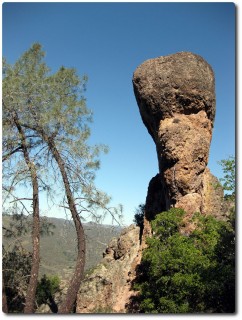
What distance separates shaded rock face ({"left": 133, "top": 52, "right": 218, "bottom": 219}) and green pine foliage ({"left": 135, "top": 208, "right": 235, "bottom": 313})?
107 inches

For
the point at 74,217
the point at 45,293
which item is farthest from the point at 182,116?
the point at 45,293

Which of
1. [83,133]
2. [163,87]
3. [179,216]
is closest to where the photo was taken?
[83,133]

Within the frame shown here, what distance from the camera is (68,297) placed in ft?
36.9

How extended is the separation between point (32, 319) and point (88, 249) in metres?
3.86

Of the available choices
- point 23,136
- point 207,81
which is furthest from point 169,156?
point 23,136

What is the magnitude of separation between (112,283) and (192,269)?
6.62 m

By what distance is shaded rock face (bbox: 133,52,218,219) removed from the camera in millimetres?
18406

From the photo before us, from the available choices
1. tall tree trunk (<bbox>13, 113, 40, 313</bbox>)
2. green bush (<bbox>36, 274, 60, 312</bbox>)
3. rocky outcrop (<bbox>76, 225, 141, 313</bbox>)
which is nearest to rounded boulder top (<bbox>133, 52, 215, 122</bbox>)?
rocky outcrop (<bbox>76, 225, 141, 313</bbox>)

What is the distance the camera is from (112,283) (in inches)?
734

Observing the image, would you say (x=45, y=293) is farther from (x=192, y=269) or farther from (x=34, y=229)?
(x=34, y=229)

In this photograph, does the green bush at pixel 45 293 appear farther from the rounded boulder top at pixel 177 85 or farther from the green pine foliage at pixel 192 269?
the rounded boulder top at pixel 177 85

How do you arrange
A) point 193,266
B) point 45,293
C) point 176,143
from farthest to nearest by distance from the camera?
point 45,293 < point 176,143 < point 193,266

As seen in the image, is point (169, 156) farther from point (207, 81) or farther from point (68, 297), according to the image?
point (68, 297)

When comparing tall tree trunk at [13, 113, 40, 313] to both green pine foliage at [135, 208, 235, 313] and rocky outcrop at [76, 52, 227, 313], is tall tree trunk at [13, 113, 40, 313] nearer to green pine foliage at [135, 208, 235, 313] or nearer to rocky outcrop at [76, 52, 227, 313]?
green pine foliage at [135, 208, 235, 313]
